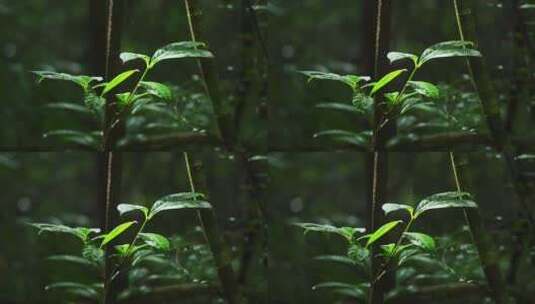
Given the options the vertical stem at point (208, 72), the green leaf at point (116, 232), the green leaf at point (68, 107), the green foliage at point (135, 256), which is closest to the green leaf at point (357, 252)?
the green foliage at point (135, 256)

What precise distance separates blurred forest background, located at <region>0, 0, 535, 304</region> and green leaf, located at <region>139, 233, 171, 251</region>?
0.05m

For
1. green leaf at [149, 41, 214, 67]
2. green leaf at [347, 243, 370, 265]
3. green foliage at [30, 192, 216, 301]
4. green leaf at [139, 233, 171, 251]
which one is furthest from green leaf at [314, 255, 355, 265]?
green leaf at [149, 41, 214, 67]

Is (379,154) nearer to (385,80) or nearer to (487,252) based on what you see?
(385,80)

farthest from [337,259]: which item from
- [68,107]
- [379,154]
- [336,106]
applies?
[68,107]

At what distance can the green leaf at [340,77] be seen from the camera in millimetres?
2461

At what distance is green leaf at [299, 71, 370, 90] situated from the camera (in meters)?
2.46

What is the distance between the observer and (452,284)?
2.57 metres

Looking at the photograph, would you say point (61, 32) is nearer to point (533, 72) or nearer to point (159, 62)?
point (159, 62)

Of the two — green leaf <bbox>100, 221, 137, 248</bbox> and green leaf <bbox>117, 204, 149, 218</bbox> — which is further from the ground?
green leaf <bbox>117, 204, 149, 218</bbox>

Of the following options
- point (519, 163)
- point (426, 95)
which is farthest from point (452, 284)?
point (426, 95)

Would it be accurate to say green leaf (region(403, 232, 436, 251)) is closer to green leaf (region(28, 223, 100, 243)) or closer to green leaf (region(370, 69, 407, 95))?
green leaf (region(370, 69, 407, 95))

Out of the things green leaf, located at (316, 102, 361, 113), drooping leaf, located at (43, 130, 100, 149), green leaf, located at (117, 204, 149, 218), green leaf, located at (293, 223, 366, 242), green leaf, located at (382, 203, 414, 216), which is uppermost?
green leaf, located at (316, 102, 361, 113)

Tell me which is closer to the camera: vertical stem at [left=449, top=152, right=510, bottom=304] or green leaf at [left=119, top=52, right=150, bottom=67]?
green leaf at [left=119, top=52, right=150, bottom=67]

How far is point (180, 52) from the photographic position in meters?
2.45
